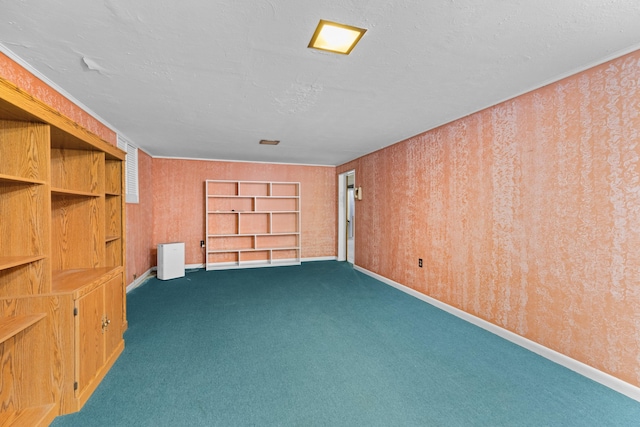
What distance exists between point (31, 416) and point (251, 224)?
4621 millimetres

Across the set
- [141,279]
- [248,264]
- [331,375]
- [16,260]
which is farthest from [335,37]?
[248,264]

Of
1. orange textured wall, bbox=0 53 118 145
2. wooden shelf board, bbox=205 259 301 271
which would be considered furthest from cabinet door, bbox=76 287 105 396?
wooden shelf board, bbox=205 259 301 271

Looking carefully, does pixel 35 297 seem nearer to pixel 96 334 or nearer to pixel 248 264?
pixel 96 334

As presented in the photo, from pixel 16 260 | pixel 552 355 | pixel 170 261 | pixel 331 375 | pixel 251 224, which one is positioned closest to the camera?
pixel 16 260

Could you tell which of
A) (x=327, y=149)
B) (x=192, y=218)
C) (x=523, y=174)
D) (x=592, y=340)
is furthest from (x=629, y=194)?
(x=192, y=218)

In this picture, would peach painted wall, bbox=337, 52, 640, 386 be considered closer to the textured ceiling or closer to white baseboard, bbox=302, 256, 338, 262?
the textured ceiling

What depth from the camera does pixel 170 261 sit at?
16.1ft

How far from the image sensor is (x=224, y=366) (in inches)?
87.1

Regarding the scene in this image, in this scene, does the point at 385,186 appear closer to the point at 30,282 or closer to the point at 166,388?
the point at 166,388

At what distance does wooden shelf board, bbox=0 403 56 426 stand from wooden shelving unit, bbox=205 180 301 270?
4.03 meters

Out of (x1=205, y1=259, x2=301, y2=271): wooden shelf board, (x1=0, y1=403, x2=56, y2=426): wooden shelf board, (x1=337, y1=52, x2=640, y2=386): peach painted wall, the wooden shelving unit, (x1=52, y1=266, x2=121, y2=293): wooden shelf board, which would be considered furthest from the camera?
the wooden shelving unit

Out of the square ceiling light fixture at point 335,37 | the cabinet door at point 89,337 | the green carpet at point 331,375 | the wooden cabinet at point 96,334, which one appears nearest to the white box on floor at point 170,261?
the green carpet at point 331,375

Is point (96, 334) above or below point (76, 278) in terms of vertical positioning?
below

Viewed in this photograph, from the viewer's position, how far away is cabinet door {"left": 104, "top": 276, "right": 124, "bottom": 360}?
7.08 ft
